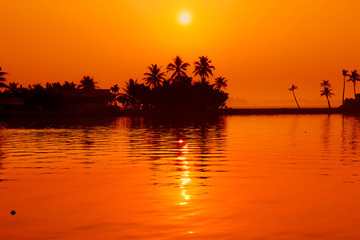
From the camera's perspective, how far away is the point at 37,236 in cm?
1109

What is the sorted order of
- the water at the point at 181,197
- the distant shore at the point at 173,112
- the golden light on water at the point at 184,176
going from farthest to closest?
the distant shore at the point at 173,112 < the golden light on water at the point at 184,176 < the water at the point at 181,197

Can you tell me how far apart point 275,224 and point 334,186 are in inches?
234

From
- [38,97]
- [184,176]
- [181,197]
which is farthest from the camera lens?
[38,97]

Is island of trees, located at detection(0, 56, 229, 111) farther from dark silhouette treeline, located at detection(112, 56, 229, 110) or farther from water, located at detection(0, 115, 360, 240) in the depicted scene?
water, located at detection(0, 115, 360, 240)

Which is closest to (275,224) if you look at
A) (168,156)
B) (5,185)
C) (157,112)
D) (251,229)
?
(251,229)

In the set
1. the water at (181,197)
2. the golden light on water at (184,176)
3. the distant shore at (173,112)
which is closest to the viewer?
the water at (181,197)

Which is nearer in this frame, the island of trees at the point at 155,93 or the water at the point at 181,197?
the water at the point at 181,197

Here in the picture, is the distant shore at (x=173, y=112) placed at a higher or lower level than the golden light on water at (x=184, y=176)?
higher

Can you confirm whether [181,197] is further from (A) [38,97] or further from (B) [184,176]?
(A) [38,97]

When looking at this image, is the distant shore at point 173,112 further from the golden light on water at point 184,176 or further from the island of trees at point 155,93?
the golden light on water at point 184,176

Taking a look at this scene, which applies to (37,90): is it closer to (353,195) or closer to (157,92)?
(157,92)

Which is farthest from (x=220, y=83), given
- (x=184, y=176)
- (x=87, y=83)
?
(x=184, y=176)

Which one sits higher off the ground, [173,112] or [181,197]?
[173,112]

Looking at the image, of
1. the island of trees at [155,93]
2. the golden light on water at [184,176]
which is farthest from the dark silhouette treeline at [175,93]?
the golden light on water at [184,176]
